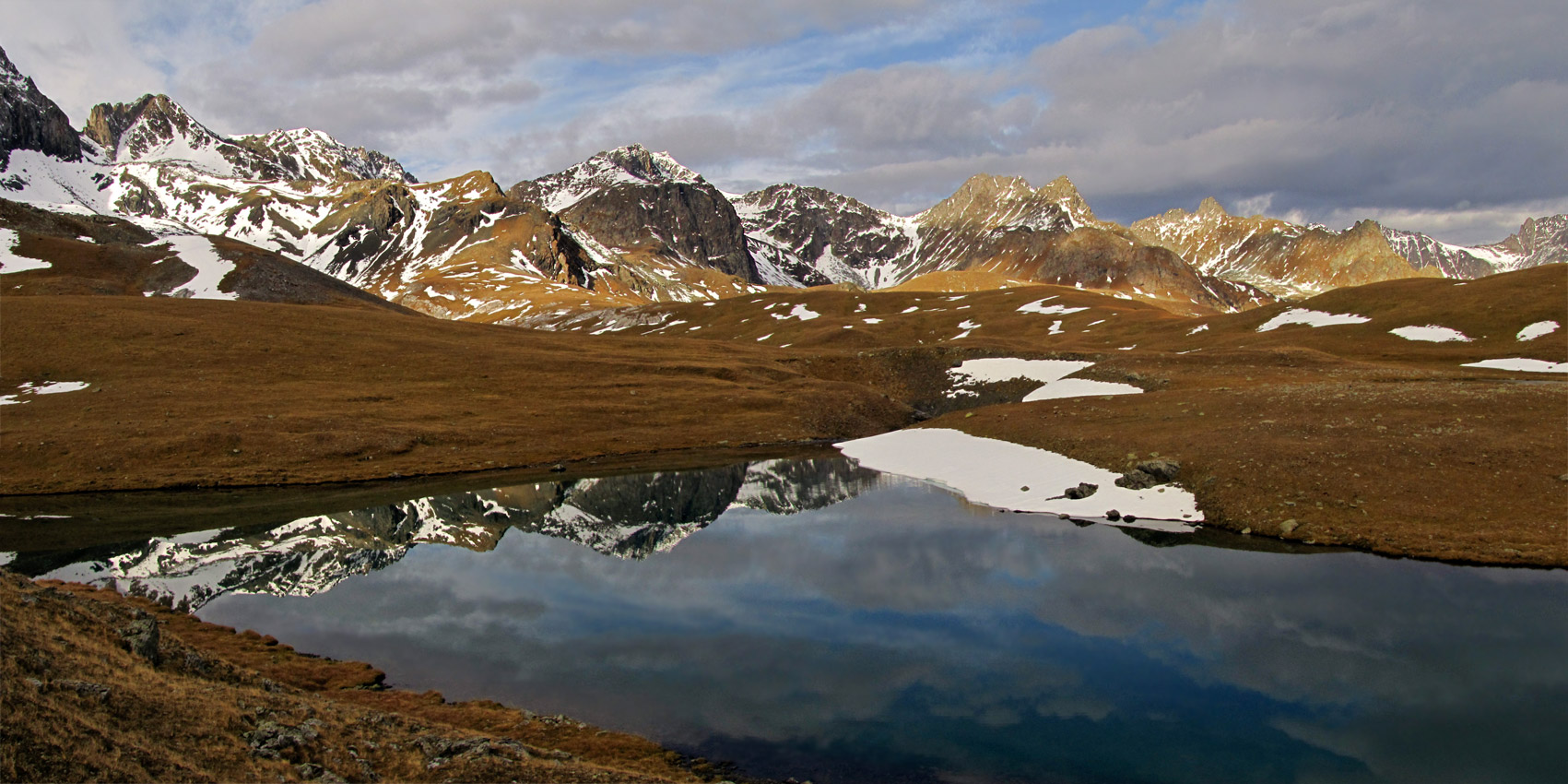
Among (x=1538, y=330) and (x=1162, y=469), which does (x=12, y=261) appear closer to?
(x=1162, y=469)

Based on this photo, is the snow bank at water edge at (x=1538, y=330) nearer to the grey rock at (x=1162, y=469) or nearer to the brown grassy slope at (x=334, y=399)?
the brown grassy slope at (x=334, y=399)

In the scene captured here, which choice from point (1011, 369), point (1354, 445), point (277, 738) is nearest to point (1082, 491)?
point (1354, 445)

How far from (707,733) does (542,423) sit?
2200 inches

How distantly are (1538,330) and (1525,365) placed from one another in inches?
717

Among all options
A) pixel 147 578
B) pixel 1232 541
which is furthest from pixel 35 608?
pixel 1232 541

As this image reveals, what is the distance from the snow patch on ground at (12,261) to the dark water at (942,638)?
106141mm

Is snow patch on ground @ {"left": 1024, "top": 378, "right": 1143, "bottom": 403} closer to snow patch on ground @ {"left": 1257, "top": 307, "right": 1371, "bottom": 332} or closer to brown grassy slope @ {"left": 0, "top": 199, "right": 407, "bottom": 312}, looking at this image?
snow patch on ground @ {"left": 1257, "top": 307, "right": 1371, "bottom": 332}

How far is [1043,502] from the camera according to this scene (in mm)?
45719

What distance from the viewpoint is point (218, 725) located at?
14.1 meters

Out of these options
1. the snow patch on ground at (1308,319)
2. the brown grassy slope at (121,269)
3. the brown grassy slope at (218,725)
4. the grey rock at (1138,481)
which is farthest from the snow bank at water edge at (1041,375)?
the brown grassy slope at (121,269)

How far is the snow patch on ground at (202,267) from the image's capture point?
397ft

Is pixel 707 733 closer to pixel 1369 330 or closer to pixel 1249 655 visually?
pixel 1249 655

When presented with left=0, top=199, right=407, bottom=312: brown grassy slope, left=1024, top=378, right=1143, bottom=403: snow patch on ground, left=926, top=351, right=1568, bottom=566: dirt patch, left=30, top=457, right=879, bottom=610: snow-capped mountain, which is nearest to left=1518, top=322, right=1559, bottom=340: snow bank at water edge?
left=1024, top=378, right=1143, bottom=403: snow patch on ground

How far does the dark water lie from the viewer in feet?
62.1
